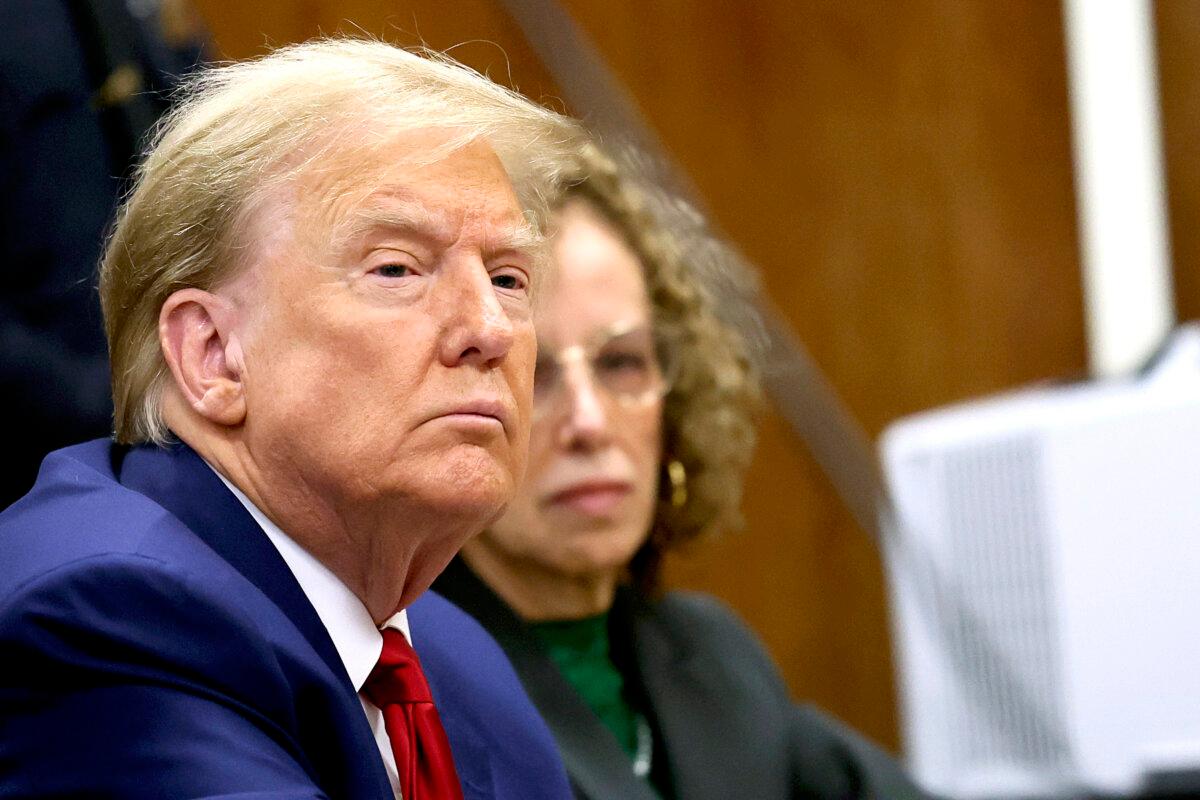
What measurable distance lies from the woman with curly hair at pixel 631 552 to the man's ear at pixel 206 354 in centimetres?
64

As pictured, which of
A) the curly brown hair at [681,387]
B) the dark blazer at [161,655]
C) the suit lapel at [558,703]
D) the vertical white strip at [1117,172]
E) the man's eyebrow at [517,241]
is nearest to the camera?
the dark blazer at [161,655]

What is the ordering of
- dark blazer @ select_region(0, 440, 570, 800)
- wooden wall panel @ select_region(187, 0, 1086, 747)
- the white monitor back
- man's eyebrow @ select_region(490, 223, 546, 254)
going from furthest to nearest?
wooden wall panel @ select_region(187, 0, 1086, 747) → the white monitor back → man's eyebrow @ select_region(490, 223, 546, 254) → dark blazer @ select_region(0, 440, 570, 800)

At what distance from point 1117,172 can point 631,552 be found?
218cm

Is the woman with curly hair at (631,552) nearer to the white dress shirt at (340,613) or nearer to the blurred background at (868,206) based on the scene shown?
the white dress shirt at (340,613)

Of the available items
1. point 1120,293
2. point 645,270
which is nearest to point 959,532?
point 645,270

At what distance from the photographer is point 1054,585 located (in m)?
2.63

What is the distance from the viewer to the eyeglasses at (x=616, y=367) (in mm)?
1917

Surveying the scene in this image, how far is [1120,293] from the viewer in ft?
12.0

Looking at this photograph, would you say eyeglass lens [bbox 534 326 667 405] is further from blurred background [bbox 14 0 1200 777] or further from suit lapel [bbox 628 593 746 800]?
blurred background [bbox 14 0 1200 777]

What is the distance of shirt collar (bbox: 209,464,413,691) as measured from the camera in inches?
46.8

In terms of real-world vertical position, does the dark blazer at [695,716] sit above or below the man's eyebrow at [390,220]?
below

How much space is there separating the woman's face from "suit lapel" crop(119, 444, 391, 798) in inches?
27.5

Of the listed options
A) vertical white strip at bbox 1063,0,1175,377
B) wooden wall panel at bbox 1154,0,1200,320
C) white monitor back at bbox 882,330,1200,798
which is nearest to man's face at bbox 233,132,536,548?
white monitor back at bbox 882,330,1200,798

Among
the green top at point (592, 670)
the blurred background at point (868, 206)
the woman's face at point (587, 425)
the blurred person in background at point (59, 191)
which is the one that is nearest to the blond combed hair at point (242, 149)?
the blurred person in background at point (59, 191)
